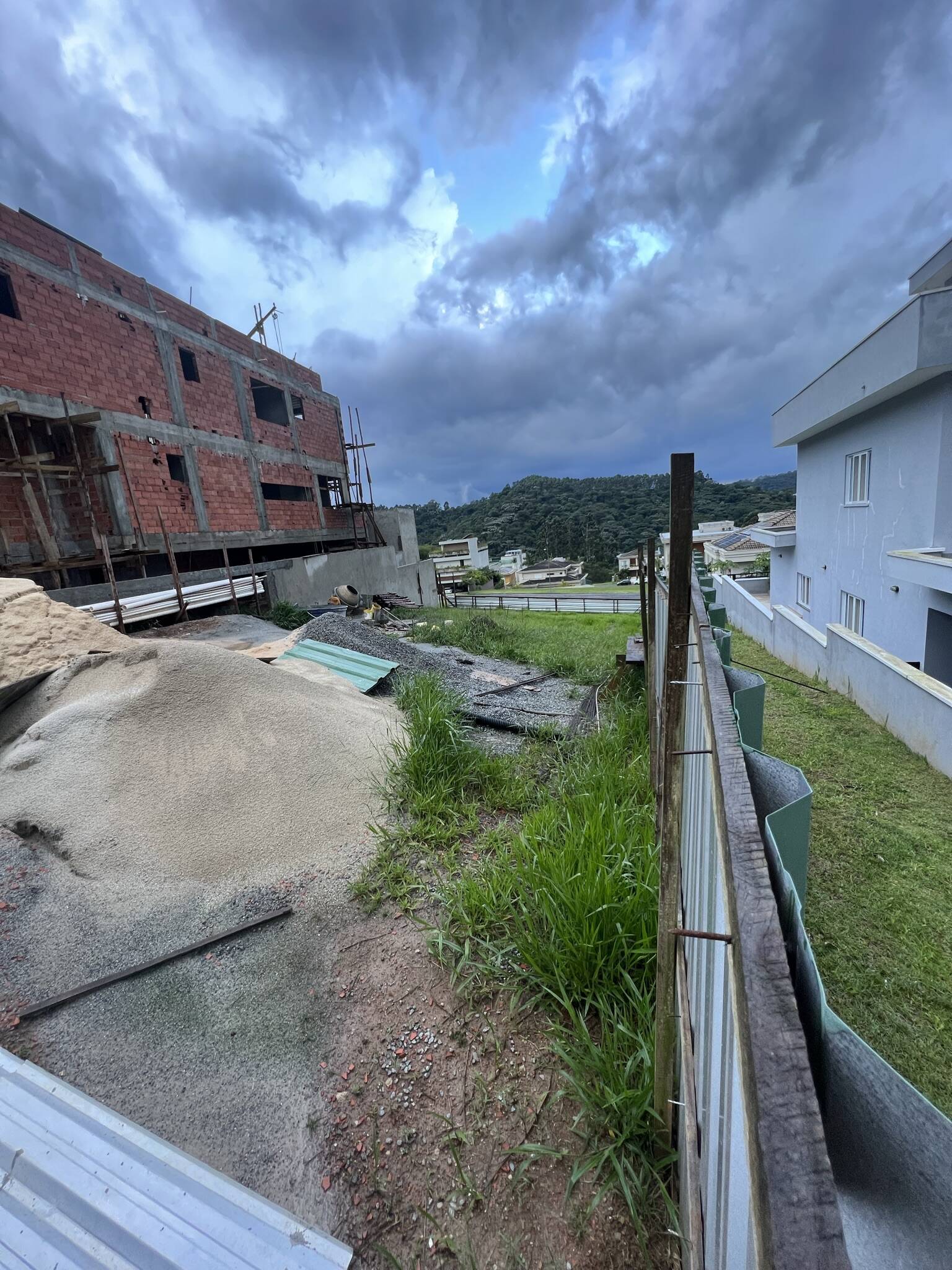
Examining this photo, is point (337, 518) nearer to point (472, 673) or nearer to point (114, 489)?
point (114, 489)

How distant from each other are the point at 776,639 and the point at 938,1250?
11.8 metres

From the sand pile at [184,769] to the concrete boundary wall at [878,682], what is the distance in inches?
207

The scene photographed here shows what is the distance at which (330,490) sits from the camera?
20156 millimetres

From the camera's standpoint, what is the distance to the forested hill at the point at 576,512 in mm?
50344

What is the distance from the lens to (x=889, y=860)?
11.8 feet

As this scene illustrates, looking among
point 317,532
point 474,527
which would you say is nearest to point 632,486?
point 474,527

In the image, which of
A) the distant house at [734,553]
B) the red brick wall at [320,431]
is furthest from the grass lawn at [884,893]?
the distant house at [734,553]

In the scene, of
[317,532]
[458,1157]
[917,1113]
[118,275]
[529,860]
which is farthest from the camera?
[317,532]

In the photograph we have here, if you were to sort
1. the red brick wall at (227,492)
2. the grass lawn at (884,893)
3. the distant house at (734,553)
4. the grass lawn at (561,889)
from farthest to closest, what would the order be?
1. the distant house at (734,553)
2. the red brick wall at (227,492)
3. the grass lawn at (884,893)
4. the grass lawn at (561,889)

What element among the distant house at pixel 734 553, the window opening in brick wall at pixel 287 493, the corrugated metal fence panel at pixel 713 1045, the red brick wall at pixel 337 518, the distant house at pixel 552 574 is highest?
the window opening in brick wall at pixel 287 493

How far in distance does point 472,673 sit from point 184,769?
4.81 m

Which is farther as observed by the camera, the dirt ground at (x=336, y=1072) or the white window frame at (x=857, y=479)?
the white window frame at (x=857, y=479)

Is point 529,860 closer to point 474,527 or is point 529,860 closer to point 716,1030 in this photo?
point 716,1030

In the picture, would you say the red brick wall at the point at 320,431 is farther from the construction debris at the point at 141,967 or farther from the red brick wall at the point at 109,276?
the construction debris at the point at 141,967
